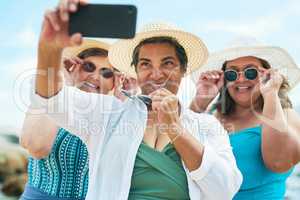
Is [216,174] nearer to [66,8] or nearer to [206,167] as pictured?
[206,167]

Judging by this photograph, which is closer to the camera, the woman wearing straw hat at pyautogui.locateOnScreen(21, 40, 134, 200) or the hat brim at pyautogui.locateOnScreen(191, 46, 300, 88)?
the woman wearing straw hat at pyautogui.locateOnScreen(21, 40, 134, 200)

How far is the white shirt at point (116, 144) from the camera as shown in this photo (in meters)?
2.13

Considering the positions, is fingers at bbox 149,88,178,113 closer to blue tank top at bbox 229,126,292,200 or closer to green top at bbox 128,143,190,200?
green top at bbox 128,143,190,200

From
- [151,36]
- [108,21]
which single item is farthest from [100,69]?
[108,21]

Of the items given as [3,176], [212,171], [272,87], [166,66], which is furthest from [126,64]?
[3,176]

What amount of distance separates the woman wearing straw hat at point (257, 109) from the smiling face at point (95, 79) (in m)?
0.77

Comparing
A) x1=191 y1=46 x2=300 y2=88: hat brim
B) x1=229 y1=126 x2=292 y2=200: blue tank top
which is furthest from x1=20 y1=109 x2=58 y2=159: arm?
x1=191 y1=46 x2=300 y2=88: hat brim

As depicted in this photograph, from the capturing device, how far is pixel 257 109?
10.7 ft

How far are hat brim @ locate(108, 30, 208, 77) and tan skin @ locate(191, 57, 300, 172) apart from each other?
0.34 m

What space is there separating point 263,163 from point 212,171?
3.06 feet

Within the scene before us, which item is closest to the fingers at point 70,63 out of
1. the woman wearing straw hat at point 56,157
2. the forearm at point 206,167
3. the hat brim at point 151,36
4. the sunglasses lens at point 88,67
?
the woman wearing straw hat at point 56,157

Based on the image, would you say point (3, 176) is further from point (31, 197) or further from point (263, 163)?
point (263, 163)

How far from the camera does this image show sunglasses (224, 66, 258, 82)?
317cm

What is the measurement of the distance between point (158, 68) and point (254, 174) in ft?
3.21
